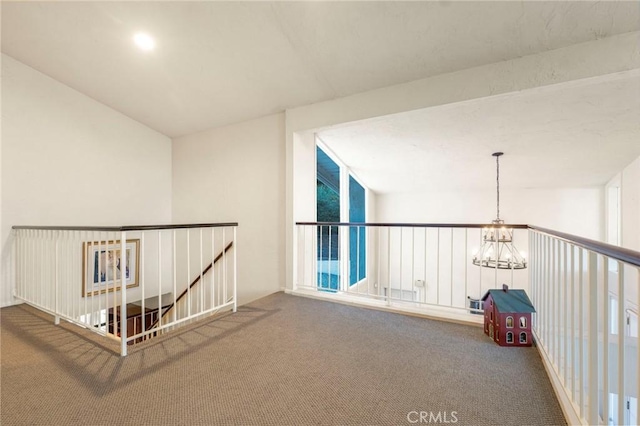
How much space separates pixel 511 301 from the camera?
85.2 inches

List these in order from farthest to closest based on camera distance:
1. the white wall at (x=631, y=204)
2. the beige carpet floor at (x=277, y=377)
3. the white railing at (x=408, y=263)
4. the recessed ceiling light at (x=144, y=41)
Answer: the white railing at (x=408, y=263) → the white wall at (x=631, y=204) → the recessed ceiling light at (x=144, y=41) → the beige carpet floor at (x=277, y=377)

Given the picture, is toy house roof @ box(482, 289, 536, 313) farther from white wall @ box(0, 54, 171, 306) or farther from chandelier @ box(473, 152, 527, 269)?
white wall @ box(0, 54, 171, 306)

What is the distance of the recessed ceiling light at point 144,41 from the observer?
2.69 meters

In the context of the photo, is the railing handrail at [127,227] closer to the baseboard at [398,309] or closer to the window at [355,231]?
the baseboard at [398,309]

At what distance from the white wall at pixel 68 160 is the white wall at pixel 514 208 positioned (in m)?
5.32

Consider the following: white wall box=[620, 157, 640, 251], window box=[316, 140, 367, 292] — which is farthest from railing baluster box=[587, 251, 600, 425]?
white wall box=[620, 157, 640, 251]

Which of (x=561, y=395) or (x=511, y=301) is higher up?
(x=511, y=301)

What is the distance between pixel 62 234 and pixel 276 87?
101 inches

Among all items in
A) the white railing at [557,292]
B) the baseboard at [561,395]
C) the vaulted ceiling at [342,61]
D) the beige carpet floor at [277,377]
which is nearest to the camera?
the white railing at [557,292]

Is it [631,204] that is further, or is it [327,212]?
[327,212]

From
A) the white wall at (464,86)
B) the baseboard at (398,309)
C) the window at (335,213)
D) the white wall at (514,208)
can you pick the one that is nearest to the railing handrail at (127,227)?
the white wall at (464,86)

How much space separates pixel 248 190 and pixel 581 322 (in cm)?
358

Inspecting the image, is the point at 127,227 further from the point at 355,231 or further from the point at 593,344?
the point at 355,231

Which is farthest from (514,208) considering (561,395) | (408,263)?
(561,395)
